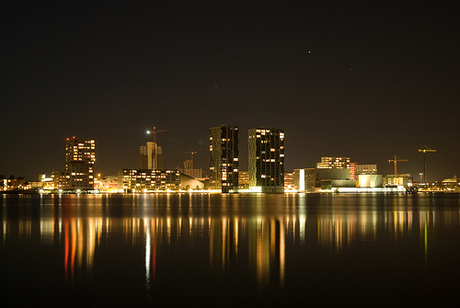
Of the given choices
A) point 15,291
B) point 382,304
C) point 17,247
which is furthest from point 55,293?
point 17,247

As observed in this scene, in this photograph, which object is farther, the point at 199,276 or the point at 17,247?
the point at 17,247

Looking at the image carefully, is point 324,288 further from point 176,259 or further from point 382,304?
point 176,259

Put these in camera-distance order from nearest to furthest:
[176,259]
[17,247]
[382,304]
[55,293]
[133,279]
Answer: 1. [382,304]
2. [55,293]
3. [133,279]
4. [176,259]
5. [17,247]

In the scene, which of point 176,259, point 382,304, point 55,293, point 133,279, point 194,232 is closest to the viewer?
point 382,304

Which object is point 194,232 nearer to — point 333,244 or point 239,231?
point 239,231

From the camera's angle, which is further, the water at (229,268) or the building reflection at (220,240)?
the building reflection at (220,240)

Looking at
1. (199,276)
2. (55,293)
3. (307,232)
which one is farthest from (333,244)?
(55,293)

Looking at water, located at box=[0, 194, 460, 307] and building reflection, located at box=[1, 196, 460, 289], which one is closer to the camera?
water, located at box=[0, 194, 460, 307]

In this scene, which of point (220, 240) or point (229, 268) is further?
point (220, 240)

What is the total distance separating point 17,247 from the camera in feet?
94.9

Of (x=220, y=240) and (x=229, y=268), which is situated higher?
(x=229, y=268)

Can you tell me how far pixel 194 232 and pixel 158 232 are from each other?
2574 mm

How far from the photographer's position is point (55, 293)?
55.5ft

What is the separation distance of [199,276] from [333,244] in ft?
40.3
